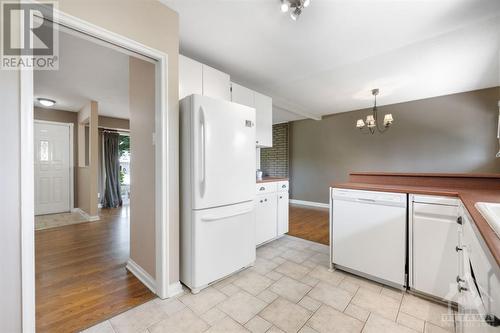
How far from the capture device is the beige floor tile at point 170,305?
1.63 metres

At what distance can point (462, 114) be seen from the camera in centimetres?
390

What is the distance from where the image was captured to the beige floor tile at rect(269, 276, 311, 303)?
1813mm

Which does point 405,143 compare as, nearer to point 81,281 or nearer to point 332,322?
point 332,322

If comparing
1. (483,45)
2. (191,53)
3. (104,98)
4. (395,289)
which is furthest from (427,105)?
(104,98)

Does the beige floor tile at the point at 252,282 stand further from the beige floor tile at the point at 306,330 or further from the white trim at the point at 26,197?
the white trim at the point at 26,197

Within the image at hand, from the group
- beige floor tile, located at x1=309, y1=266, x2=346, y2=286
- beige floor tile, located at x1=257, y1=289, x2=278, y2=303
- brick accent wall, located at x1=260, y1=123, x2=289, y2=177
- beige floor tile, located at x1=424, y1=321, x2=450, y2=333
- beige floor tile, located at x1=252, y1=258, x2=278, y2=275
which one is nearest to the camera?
beige floor tile, located at x1=424, y1=321, x2=450, y2=333

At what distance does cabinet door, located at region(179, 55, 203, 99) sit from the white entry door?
15.0 ft

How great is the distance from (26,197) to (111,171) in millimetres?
5126

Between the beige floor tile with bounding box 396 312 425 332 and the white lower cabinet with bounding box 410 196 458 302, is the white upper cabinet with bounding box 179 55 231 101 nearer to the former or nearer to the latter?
the white lower cabinet with bounding box 410 196 458 302


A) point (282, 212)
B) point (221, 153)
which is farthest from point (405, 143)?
point (221, 153)

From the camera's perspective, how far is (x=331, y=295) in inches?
71.8

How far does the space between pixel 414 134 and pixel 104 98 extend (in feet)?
20.5

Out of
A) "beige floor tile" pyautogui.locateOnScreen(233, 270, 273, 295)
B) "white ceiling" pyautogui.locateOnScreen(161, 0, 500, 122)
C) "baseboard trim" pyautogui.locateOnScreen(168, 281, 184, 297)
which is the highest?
"white ceiling" pyautogui.locateOnScreen(161, 0, 500, 122)

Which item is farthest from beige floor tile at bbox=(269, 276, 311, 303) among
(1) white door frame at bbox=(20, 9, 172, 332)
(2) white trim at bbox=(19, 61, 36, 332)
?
(2) white trim at bbox=(19, 61, 36, 332)
